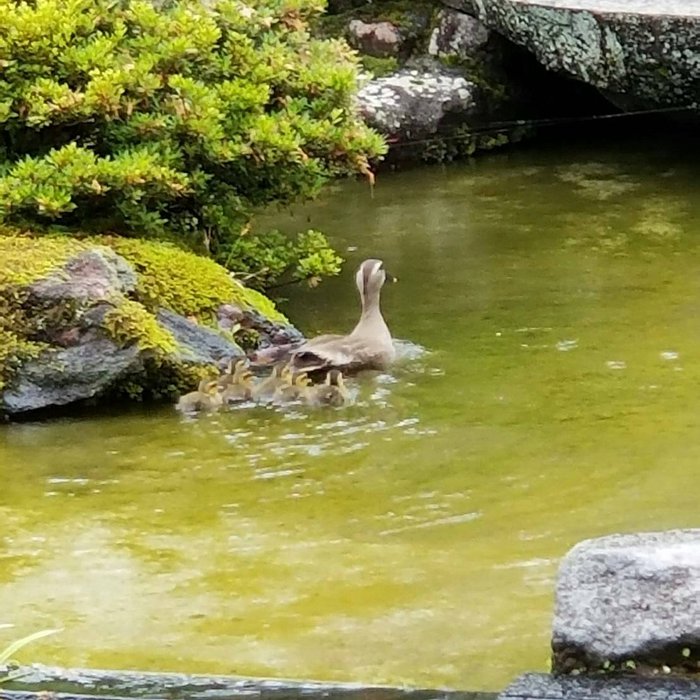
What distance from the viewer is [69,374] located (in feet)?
17.1

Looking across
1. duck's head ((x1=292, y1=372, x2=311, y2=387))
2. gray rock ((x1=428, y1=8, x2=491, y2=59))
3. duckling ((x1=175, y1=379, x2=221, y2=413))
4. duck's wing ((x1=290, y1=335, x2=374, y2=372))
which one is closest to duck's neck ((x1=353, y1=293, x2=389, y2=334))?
duck's wing ((x1=290, y1=335, x2=374, y2=372))

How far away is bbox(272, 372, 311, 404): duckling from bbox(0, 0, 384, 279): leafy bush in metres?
0.98

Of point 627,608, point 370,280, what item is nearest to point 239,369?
point 370,280

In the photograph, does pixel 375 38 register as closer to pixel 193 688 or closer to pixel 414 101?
pixel 414 101

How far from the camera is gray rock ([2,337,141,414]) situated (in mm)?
5207

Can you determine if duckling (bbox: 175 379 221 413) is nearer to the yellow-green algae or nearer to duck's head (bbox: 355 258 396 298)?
the yellow-green algae

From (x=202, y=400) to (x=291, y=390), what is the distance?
31 cm

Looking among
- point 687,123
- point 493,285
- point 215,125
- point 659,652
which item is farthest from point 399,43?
point 659,652

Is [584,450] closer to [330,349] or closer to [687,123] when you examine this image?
[330,349]

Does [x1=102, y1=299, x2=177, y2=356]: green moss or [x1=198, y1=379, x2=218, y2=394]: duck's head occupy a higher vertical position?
[x1=102, y1=299, x2=177, y2=356]: green moss

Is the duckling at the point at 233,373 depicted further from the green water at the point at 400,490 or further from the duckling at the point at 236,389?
the green water at the point at 400,490

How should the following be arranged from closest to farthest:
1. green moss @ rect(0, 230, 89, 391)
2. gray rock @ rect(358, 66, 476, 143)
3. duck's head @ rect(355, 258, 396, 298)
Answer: green moss @ rect(0, 230, 89, 391) < duck's head @ rect(355, 258, 396, 298) < gray rock @ rect(358, 66, 476, 143)

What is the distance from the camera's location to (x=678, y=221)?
7.74 meters

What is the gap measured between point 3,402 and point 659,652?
303cm
